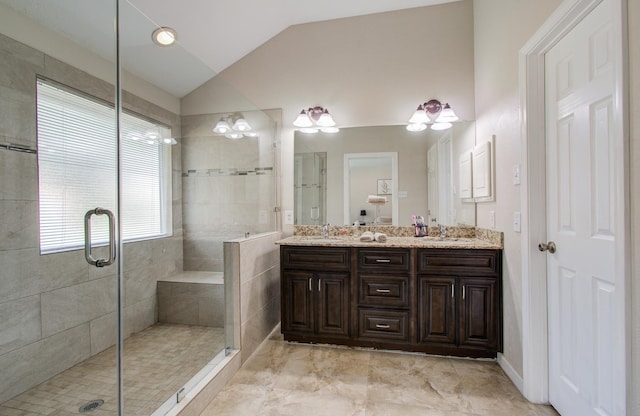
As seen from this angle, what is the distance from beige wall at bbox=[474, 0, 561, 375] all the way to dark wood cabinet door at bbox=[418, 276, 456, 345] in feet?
1.13

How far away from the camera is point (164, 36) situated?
2.17m

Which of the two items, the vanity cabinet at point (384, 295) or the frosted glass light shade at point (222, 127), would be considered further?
the frosted glass light shade at point (222, 127)

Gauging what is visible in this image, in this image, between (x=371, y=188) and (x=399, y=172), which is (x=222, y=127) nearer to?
(x=371, y=188)

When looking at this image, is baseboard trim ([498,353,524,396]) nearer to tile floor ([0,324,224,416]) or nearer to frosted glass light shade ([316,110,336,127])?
tile floor ([0,324,224,416])

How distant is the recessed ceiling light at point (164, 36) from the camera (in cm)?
208

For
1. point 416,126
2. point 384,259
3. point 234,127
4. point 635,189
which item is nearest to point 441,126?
point 416,126

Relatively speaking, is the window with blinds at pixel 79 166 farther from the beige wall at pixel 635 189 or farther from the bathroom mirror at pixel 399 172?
the beige wall at pixel 635 189

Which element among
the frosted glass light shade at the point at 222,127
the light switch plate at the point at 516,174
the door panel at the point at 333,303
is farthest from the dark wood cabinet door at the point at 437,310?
the frosted glass light shade at the point at 222,127

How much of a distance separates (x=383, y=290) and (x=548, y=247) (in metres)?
1.09

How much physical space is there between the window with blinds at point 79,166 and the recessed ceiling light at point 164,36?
62cm

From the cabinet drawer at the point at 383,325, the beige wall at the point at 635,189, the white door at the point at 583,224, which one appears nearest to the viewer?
the beige wall at the point at 635,189

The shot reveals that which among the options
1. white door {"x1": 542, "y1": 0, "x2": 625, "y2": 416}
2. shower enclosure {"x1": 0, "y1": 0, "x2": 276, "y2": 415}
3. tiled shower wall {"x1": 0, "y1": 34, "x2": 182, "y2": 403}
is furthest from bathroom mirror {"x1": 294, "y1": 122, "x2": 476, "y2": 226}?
tiled shower wall {"x1": 0, "y1": 34, "x2": 182, "y2": 403}

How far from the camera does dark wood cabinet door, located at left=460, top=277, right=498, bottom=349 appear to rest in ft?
6.86

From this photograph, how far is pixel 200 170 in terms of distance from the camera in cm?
258
